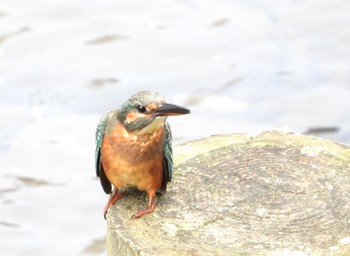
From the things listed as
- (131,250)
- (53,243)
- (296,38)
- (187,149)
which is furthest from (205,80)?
(131,250)

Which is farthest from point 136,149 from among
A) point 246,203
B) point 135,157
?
point 246,203

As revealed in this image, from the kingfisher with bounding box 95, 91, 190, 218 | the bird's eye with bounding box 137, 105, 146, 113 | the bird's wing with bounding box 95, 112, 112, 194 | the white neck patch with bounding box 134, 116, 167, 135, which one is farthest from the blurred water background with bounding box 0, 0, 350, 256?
the bird's eye with bounding box 137, 105, 146, 113

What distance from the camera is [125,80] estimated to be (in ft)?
25.9

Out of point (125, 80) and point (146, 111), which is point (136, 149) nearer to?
point (146, 111)

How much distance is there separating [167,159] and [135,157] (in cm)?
14

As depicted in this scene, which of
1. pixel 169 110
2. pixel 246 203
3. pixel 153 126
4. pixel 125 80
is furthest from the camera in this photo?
pixel 125 80

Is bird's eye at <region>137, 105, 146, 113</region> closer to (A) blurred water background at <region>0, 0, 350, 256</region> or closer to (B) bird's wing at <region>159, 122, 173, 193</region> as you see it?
(B) bird's wing at <region>159, 122, 173, 193</region>

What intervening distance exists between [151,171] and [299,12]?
5498mm

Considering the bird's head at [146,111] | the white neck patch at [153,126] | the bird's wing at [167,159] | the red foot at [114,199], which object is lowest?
the red foot at [114,199]

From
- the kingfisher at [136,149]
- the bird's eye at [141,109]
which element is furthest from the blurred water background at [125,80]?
the bird's eye at [141,109]

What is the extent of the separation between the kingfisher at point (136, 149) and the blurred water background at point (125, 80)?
2512 millimetres

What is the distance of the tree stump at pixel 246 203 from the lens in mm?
3539

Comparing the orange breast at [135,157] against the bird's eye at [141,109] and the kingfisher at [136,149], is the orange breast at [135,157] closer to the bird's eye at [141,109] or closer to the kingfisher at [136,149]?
the kingfisher at [136,149]

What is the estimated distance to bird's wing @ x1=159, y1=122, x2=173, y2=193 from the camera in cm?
376
